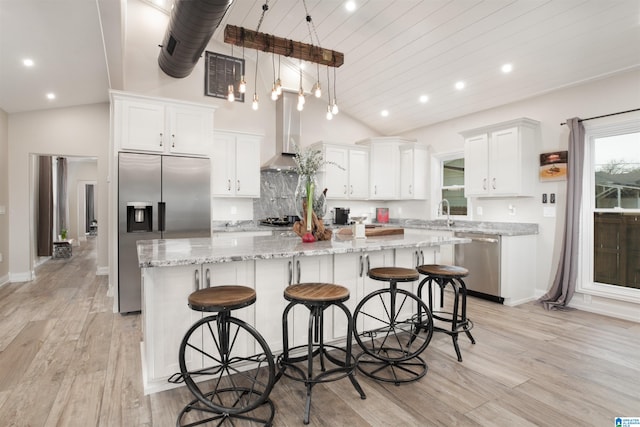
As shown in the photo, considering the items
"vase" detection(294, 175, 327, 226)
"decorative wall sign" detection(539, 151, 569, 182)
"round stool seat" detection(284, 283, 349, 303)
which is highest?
"decorative wall sign" detection(539, 151, 569, 182)

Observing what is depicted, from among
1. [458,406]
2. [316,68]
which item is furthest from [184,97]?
[458,406]

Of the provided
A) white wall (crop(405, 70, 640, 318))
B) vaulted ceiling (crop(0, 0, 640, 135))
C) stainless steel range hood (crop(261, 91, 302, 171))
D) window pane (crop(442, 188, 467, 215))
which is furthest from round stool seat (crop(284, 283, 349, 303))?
window pane (crop(442, 188, 467, 215))

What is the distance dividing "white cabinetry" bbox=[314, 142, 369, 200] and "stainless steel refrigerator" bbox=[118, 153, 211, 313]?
210 centimetres

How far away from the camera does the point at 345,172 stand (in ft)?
19.4

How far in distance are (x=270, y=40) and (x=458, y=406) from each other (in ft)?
10.7

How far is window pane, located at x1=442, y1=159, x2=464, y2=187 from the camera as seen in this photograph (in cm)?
570

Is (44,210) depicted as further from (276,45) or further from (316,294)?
(316,294)

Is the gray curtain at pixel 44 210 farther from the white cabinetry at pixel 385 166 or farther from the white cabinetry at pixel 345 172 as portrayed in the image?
the white cabinetry at pixel 385 166

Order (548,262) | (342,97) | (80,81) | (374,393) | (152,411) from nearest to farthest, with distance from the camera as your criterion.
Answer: (152,411) < (374,393) < (548,262) < (80,81) < (342,97)

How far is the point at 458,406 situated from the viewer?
202cm

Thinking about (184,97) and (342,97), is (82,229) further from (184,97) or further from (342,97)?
(342,97)

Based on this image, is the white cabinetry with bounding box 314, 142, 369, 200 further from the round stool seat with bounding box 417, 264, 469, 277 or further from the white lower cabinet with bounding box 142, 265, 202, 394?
the white lower cabinet with bounding box 142, 265, 202, 394

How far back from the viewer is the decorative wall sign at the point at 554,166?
416cm

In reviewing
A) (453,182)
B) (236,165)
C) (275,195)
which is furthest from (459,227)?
(236,165)
